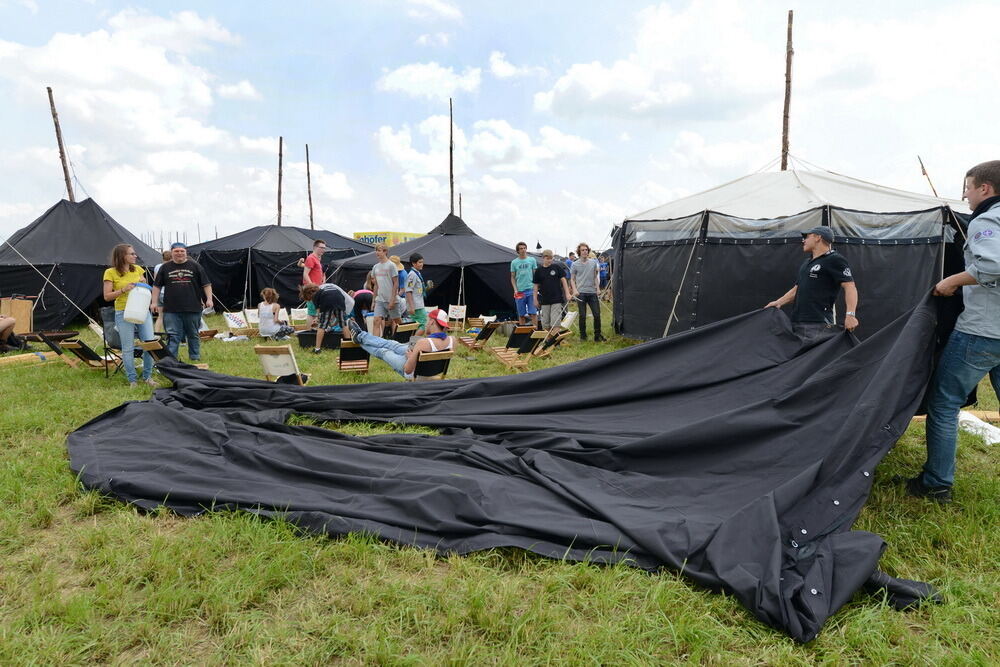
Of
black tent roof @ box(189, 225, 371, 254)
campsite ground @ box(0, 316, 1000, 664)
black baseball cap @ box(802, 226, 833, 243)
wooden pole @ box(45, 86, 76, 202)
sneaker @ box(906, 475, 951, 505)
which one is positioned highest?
wooden pole @ box(45, 86, 76, 202)

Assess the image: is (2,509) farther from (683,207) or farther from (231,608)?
(683,207)

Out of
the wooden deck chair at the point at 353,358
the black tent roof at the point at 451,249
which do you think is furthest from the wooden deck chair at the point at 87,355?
the black tent roof at the point at 451,249

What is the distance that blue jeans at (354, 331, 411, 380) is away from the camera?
22.0ft

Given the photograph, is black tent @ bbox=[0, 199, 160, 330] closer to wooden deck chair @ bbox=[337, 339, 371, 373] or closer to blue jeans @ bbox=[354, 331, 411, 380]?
wooden deck chair @ bbox=[337, 339, 371, 373]

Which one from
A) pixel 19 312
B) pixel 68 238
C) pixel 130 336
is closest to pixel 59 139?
pixel 68 238

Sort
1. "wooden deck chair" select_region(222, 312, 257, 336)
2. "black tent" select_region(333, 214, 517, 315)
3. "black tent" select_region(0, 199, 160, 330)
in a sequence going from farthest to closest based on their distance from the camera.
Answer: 1. "black tent" select_region(333, 214, 517, 315)
2. "black tent" select_region(0, 199, 160, 330)
3. "wooden deck chair" select_region(222, 312, 257, 336)

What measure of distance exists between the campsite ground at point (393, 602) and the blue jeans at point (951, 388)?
0.79 ft

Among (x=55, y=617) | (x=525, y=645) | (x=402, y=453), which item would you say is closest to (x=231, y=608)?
(x=55, y=617)

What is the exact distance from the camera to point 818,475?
116 inches

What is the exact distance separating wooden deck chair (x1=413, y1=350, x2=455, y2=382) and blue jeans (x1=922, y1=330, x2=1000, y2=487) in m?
4.27

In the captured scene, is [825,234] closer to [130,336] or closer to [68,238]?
[130,336]

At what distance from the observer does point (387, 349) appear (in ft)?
22.7

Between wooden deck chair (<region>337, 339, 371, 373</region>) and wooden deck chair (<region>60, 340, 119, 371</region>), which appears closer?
wooden deck chair (<region>60, 340, 119, 371</region>)

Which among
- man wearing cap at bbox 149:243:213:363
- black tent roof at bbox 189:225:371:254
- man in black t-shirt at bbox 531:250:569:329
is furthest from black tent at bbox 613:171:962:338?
black tent roof at bbox 189:225:371:254
